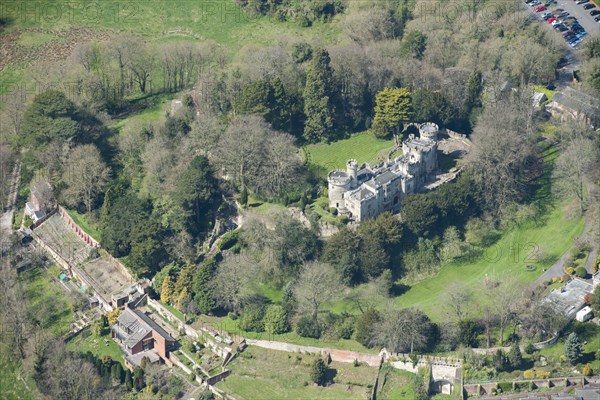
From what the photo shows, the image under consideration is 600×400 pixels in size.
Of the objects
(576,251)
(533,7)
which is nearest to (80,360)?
(576,251)

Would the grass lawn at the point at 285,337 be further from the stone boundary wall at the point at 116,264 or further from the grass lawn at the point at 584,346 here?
the grass lawn at the point at 584,346

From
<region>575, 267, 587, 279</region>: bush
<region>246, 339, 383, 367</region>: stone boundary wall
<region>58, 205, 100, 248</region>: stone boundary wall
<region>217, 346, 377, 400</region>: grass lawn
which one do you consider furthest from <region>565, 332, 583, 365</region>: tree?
<region>58, 205, 100, 248</region>: stone boundary wall

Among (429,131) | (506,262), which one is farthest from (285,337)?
(429,131)

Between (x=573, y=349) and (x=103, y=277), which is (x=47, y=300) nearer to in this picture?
(x=103, y=277)

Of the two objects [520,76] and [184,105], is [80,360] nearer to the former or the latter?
[184,105]

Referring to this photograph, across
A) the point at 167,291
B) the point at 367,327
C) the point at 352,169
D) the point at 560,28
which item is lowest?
the point at 167,291

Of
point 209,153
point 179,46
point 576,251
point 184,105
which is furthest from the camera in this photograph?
point 179,46
